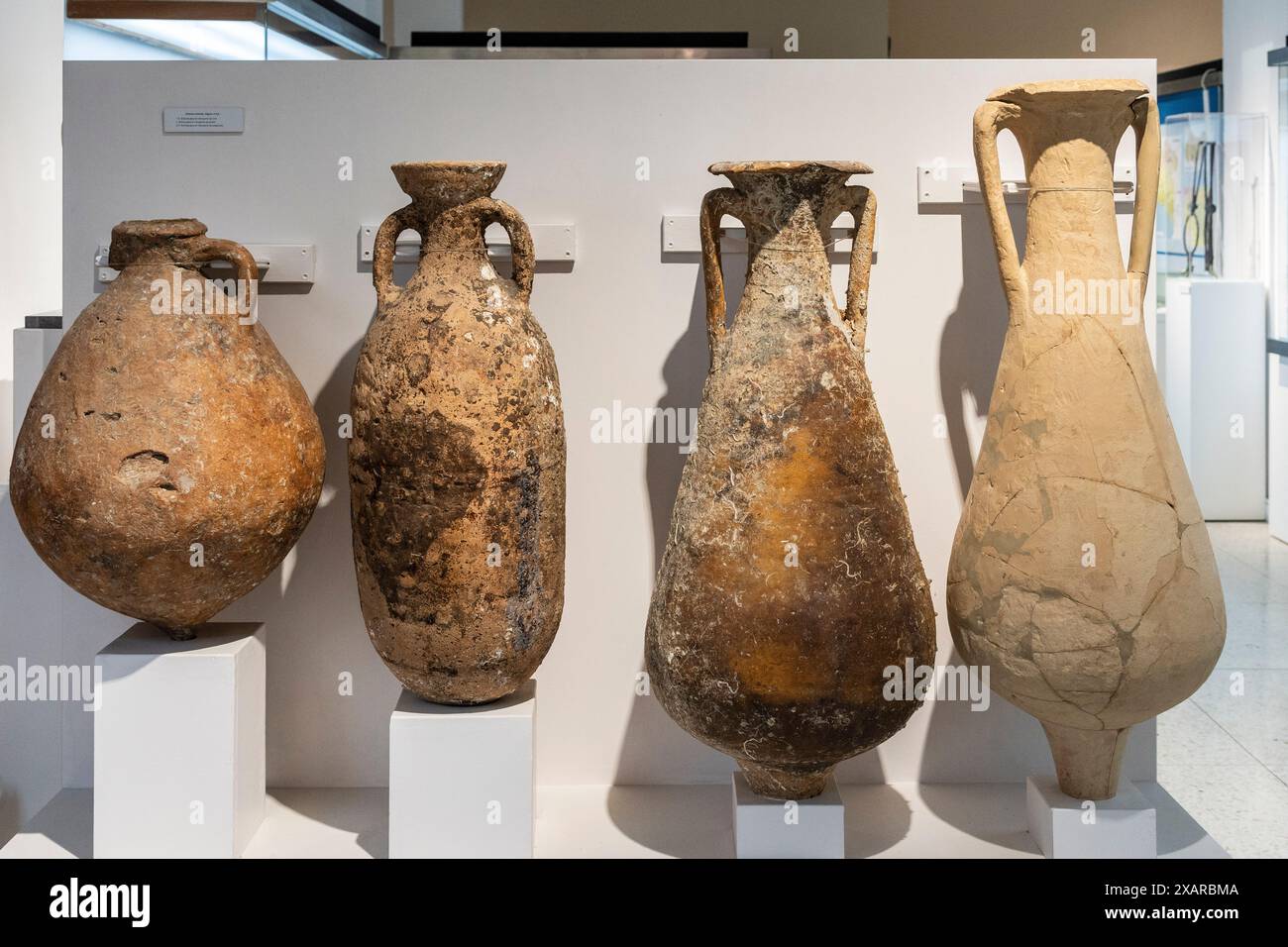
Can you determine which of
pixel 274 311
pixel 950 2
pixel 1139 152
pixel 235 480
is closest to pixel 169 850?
pixel 235 480

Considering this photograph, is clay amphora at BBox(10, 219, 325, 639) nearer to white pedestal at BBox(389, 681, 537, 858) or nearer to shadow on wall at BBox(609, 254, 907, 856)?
white pedestal at BBox(389, 681, 537, 858)

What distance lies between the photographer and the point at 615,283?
7.75ft

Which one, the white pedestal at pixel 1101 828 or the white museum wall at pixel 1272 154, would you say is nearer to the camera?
the white pedestal at pixel 1101 828

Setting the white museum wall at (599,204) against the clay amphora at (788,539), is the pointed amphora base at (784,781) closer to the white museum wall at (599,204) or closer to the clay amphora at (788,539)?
the clay amphora at (788,539)

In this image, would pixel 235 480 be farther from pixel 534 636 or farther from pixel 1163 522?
pixel 1163 522

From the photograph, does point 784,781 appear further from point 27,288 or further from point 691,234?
point 27,288

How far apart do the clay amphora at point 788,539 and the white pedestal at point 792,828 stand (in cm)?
4

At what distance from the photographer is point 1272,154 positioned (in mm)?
5633

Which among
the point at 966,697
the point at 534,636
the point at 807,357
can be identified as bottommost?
the point at 966,697

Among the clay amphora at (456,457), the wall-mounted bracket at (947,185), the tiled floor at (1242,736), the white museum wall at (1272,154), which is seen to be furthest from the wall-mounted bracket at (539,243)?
the white museum wall at (1272,154)

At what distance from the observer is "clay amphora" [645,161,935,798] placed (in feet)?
6.24

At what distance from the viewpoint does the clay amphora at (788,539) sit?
6.24 feet

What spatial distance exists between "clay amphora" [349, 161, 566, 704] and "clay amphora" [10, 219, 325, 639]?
0.53ft

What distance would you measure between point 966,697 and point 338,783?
127 cm
